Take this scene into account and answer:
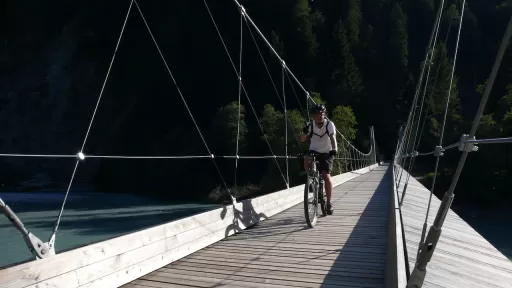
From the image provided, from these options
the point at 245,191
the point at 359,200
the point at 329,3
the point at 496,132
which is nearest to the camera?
the point at 359,200

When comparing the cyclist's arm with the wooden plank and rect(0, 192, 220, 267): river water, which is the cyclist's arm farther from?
rect(0, 192, 220, 267): river water

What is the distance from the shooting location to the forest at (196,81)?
32906 millimetres

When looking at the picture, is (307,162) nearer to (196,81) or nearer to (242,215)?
(242,215)

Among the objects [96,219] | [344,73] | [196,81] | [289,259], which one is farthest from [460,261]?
[196,81]

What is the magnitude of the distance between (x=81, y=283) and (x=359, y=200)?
3711mm

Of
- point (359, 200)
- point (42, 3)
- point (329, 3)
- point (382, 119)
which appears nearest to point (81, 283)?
point (359, 200)

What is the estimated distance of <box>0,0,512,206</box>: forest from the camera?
32.9 m

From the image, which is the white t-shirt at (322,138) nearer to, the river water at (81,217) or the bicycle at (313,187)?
the bicycle at (313,187)

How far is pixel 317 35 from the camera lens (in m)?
40.5

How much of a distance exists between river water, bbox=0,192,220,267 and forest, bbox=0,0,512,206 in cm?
371

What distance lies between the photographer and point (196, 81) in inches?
1615

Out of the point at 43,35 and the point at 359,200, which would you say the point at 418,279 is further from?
the point at 43,35

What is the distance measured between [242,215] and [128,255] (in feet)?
4.18

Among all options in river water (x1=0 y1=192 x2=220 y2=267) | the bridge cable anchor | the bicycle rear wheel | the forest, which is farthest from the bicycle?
the forest
